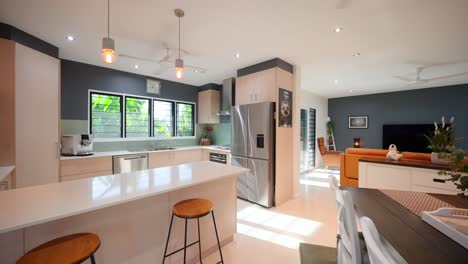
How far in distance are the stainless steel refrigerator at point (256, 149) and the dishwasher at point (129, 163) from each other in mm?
1804

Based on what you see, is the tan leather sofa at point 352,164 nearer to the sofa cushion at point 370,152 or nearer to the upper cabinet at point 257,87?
the sofa cushion at point 370,152

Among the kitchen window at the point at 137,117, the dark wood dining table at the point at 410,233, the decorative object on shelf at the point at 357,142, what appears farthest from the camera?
the decorative object on shelf at the point at 357,142

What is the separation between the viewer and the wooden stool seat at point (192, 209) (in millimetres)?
1476

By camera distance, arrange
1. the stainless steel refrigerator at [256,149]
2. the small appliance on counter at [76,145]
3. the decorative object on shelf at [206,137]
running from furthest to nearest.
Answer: the decorative object on shelf at [206,137] → the stainless steel refrigerator at [256,149] → the small appliance on counter at [76,145]

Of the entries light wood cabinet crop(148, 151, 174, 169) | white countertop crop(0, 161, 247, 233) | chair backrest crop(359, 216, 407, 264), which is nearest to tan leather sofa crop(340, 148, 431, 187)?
white countertop crop(0, 161, 247, 233)

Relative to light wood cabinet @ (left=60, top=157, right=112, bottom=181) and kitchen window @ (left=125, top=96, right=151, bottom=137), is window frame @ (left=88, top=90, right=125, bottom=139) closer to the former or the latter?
kitchen window @ (left=125, top=96, right=151, bottom=137)

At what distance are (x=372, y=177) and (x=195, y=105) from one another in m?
4.28

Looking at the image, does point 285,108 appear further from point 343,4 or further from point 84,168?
point 84,168

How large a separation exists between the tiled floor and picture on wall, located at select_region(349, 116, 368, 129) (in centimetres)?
415

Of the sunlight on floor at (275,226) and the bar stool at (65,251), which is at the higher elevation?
the bar stool at (65,251)

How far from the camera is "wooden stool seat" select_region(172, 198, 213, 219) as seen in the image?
1.48 m

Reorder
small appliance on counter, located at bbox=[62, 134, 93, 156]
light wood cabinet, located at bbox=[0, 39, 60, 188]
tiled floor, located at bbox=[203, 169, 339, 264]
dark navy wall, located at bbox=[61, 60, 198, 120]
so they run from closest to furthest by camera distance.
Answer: tiled floor, located at bbox=[203, 169, 339, 264] → light wood cabinet, located at bbox=[0, 39, 60, 188] → small appliance on counter, located at bbox=[62, 134, 93, 156] → dark navy wall, located at bbox=[61, 60, 198, 120]

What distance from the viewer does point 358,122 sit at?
667 cm

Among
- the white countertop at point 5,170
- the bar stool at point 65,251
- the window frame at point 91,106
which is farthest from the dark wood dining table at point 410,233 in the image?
the window frame at point 91,106
